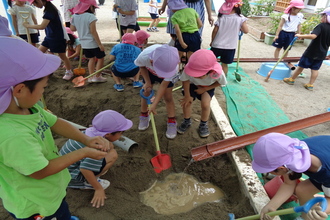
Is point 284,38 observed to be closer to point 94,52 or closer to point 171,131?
point 171,131

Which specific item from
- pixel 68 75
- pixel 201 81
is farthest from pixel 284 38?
pixel 68 75

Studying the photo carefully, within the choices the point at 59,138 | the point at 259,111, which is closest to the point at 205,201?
the point at 259,111

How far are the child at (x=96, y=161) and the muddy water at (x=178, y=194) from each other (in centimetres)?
54

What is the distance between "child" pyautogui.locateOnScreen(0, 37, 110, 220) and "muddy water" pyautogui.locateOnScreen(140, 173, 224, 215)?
1122 millimetres

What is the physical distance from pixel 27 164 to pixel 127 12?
15.3 feet

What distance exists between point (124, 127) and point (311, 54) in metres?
4.10

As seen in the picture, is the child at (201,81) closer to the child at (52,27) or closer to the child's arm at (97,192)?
the child's arm at (97,192)

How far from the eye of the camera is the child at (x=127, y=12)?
507 cm

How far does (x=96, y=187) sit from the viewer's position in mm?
2133

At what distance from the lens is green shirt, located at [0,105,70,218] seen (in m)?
1.12

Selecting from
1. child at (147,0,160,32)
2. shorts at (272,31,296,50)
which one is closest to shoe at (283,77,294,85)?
shorts at (272,31,296,50)

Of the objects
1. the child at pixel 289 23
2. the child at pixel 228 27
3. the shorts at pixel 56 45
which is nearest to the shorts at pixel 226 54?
the child at pixel 228 27

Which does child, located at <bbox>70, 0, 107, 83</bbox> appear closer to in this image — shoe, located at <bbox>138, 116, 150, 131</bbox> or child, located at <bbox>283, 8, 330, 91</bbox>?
shoe, located at <bbox>138, 116, 150, 131</bbox>

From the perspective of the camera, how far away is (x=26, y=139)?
3.76 feet
